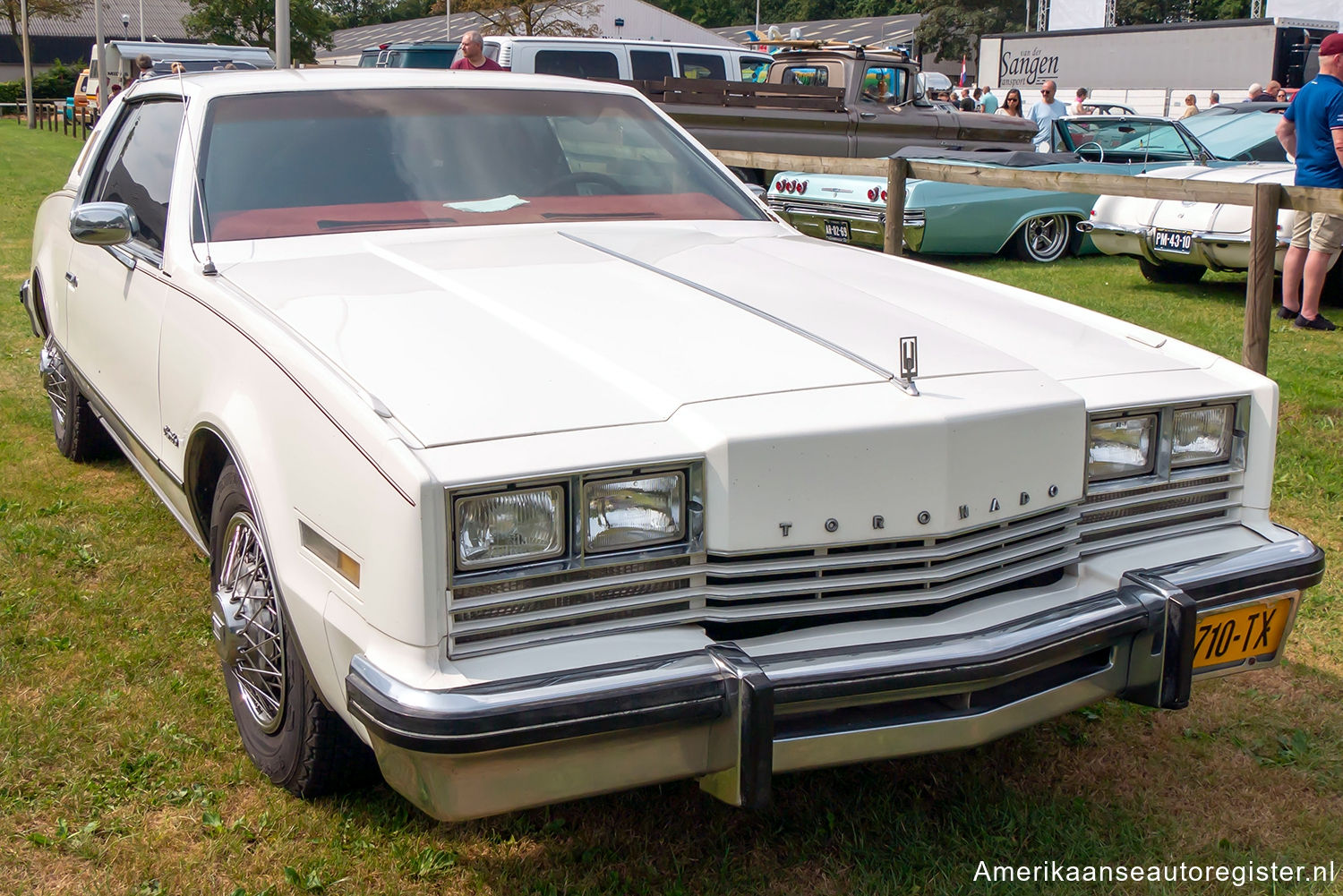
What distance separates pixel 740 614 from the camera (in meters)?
2.19

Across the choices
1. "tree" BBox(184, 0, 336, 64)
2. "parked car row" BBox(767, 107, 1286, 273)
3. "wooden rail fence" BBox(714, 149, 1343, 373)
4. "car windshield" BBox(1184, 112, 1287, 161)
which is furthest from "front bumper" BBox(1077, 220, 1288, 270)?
"tree" BBox(184, 0, 336, 64)

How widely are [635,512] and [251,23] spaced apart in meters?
50.0

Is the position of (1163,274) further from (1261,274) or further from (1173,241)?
(1261,274)

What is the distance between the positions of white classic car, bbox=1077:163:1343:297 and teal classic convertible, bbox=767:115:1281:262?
1.59 ft

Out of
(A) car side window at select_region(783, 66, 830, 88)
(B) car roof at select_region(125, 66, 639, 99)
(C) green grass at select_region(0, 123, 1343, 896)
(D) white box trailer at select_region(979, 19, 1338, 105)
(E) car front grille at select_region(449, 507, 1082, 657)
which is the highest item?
(D) white box trailer at select_region(979, 19, 1338, 105)

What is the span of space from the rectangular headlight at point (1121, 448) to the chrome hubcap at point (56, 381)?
3914 mm

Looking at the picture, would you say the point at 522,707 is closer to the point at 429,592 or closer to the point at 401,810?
the point at 429,592

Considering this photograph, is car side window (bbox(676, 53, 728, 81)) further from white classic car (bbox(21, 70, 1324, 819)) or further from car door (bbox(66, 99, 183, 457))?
white classic car (bbox(21, 70, 1324, 819))

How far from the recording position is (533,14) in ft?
134

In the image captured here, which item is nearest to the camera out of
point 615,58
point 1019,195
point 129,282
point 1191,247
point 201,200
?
point 201,200

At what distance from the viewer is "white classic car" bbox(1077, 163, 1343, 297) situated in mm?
8875

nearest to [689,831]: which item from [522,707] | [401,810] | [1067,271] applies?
[401,810]

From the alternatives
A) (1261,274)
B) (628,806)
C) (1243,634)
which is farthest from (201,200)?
(1261,274)

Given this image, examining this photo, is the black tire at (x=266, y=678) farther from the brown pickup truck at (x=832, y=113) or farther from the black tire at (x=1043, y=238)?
the brown pickup truck at (x=832, y=113)
